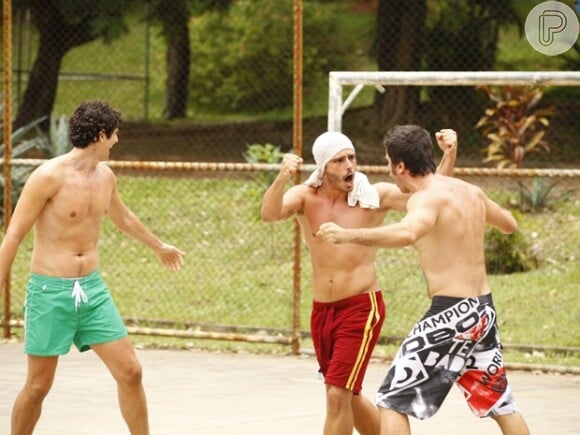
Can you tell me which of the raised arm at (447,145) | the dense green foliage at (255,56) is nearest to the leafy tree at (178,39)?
the dense green foliage at (255,56)

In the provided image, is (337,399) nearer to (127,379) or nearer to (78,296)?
(127,379)

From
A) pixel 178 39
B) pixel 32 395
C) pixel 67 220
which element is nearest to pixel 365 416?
pixel 32 395

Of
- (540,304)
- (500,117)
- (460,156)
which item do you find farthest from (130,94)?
(540,304)

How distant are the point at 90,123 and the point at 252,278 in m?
7.13

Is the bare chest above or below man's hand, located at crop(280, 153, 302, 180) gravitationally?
below

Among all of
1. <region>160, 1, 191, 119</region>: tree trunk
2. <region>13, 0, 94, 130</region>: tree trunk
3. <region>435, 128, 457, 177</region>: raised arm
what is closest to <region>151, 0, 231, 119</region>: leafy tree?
<region>160, 1, 191, 119</region>: tree trunk

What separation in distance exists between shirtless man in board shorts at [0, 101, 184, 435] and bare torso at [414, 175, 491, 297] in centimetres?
161

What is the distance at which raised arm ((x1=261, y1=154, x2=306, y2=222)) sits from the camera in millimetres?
6660

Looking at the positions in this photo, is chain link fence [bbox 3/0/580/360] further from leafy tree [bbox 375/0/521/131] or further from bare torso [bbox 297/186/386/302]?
bare torso [bbox 297/186/386/302]

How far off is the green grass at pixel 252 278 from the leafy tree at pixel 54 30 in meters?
4.85

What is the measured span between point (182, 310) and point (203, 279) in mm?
1017

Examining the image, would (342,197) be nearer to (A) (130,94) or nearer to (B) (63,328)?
(B) (63,328)

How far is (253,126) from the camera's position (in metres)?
23.2

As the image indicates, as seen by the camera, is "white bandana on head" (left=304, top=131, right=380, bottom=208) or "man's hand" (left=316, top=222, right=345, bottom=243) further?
"white bandana on head" (left=304, top=131, right=380, bottom=208)
